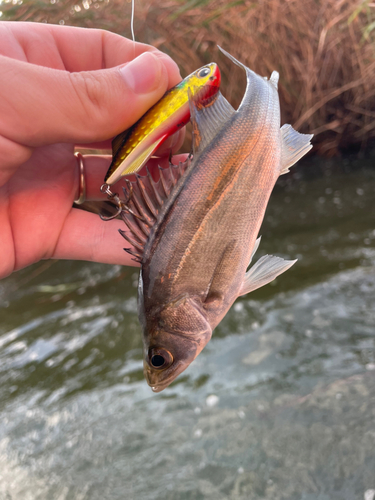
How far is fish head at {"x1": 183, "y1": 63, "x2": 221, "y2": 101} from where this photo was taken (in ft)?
5.16

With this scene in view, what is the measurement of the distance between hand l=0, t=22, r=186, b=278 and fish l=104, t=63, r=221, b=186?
14 centimetres

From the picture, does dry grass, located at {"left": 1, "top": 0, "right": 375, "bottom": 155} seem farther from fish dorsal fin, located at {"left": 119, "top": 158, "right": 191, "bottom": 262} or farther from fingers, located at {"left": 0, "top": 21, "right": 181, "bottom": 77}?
fish dorsal fin, located at {"left": 119, "top": 158, "right": 191, "bottom": 262}

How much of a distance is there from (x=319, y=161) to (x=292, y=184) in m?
1.17

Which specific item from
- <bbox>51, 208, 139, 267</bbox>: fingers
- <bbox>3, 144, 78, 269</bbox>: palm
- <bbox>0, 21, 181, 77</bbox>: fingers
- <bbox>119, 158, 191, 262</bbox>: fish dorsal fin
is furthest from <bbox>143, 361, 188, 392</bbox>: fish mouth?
<bbox>0, 21, 181, 77</bbox>: fingers

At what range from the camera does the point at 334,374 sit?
345cm

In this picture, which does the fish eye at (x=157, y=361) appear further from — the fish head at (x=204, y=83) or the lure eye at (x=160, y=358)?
the fish head at (x=204, y=83)

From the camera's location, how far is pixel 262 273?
159 cm

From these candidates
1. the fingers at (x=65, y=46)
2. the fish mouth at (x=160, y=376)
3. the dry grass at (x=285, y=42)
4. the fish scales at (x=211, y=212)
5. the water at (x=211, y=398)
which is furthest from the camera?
the dry grass at (x=285, y=42)

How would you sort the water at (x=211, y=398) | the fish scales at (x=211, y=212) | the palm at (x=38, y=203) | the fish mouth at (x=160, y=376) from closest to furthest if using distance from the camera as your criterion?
the fish scales at (x=211, y=212) → the fish mouth at (x=160, y=376) → the palm at (x=38, y=203) → the water at (x=211, y=398)

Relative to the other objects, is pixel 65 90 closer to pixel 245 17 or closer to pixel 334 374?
pixel 334 374

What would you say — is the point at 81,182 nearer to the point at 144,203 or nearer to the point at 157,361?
the point at 144,203

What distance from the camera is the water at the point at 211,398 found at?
2914mm

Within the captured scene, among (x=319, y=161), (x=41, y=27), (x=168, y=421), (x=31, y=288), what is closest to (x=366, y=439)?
(x=168, y=421)

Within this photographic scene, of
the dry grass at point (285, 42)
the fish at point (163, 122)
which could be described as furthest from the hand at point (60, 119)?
the dry grass at point (285, 42)
